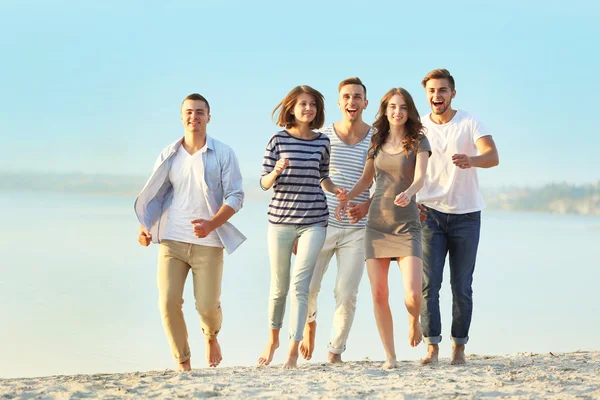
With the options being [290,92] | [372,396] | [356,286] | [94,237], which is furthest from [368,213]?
[94,237]

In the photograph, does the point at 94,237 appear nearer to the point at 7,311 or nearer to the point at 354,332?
the point at 7,311

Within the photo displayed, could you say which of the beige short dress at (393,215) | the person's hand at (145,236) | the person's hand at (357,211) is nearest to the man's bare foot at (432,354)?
the beige short dress at (393,215)

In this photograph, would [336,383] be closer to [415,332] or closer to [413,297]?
[413,297]

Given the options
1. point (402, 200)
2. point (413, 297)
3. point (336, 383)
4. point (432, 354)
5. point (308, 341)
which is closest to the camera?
point (336, 383)

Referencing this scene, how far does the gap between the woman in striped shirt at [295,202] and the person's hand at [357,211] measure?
0.72ft

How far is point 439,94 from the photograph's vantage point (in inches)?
231

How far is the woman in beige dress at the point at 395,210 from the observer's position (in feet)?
18.1

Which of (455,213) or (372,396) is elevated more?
(455,213)

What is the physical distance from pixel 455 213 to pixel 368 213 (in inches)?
25.4

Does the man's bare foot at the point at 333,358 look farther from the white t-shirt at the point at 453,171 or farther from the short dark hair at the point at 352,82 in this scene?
the short dark hair at the point at 352,82

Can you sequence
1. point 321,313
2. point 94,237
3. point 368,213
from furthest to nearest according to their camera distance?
point 94,237 < point 321,313 < point 368,213

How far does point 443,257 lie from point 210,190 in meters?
1.72

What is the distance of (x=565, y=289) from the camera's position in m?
13.5

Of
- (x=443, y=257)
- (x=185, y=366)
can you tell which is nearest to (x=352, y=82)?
(x=443, y=257)
